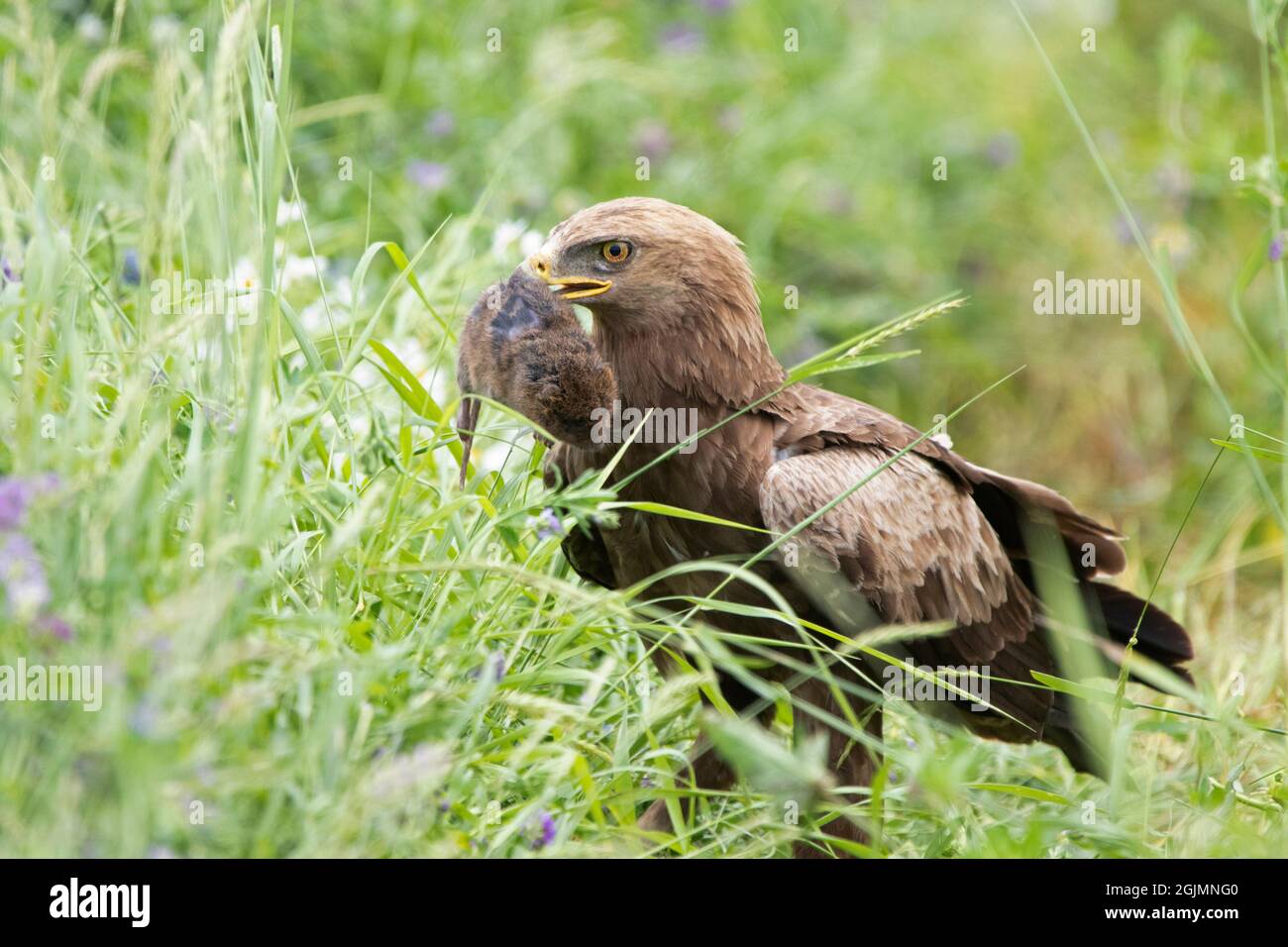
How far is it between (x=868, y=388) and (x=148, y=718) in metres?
5.41

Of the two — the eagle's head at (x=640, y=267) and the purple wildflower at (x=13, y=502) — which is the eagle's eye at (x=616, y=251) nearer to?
the eagle's head at (x=640, y=267)

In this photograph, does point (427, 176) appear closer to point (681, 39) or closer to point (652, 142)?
point (652, 142)

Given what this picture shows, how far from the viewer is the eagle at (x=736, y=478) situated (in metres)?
3.58

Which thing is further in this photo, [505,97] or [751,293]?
[505,97]

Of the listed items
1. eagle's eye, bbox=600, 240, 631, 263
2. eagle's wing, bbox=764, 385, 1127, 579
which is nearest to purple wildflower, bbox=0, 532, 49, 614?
eagle's eye, bbox=600, 240, 631, 263

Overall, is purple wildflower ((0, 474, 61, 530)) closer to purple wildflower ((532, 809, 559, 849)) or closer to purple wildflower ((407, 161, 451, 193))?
purple wildflower ((532, 809, 559, 849))

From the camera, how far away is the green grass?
2.51 metres

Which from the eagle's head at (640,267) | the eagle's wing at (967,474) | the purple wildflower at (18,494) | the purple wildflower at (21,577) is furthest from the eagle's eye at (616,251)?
the purple wildflower at (21,577)

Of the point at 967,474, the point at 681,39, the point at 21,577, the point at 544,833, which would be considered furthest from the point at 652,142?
the point at 21,577

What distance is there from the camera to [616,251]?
361cm

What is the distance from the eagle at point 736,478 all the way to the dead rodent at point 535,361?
0.18 feet
